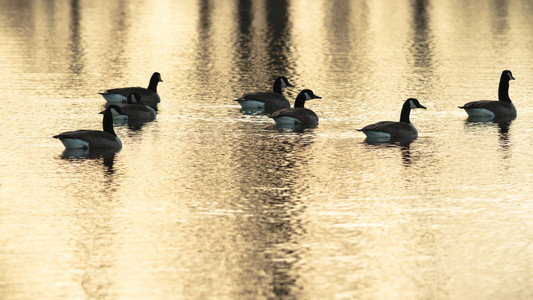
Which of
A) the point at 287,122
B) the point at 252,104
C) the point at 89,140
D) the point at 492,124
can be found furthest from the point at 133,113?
the point at 492,124

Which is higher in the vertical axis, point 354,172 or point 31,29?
point 31,29

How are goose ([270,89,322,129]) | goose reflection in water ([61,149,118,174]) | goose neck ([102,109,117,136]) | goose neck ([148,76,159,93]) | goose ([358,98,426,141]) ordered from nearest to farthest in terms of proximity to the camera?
1. goose reflection in water ([61,149,118,174])
2. goose neck ([102,109,117,136])
3. goose ([358,98,426,141])
4. goose ([270,89,322,129])
5. goose neck ([148,76,159,93])

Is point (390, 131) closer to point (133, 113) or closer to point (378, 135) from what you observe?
point (378, 135)

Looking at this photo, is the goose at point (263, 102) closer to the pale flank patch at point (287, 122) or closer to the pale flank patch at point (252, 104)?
the pale flank patch at point (252, 104)

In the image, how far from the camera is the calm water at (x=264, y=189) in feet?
43.0

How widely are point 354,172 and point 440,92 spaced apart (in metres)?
13.6

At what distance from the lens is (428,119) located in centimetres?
2769

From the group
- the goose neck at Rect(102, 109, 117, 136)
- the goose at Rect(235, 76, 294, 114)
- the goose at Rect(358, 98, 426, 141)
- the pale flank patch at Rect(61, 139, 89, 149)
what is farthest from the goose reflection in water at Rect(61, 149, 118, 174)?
the goose at Rect(235, 76, 294, 114)

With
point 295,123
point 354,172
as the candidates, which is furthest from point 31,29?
point 354,172

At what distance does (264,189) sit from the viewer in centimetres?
1855

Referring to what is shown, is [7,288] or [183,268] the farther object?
[183,268]

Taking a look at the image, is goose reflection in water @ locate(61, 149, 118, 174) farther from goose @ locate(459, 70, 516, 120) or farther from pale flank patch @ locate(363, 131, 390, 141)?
goose @ locate(459, 70, 516, 120)

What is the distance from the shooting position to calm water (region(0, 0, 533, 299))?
13.1 meters

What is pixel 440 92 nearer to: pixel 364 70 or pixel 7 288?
pixel 364 70
